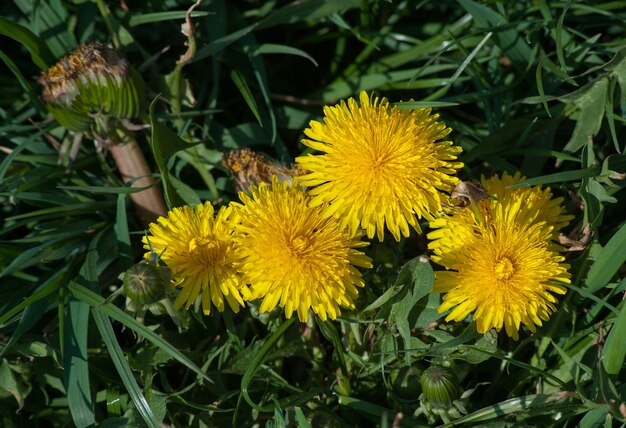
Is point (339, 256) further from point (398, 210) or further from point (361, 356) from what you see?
point (361, 356)

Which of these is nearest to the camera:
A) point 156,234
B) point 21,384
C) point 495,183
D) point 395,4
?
point 156,234

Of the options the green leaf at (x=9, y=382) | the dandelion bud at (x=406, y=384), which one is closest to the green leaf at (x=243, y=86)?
the dandelion bud at (x=406, y=384)

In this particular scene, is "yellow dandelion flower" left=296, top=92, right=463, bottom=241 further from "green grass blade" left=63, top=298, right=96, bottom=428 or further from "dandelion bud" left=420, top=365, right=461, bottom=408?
"green grass blade" left=63, top=298, right=96, bottom=428

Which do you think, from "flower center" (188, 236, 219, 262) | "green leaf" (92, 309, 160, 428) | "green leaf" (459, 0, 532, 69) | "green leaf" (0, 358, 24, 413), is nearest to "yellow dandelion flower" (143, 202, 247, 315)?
"flower center" (188, 236, 219, 262)

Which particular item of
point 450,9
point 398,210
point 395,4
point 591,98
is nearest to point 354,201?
point 398,210

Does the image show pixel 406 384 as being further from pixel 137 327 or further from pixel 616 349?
pixel 137 327

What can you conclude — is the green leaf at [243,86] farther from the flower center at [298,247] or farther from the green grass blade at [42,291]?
the green grass blade at [42,291]

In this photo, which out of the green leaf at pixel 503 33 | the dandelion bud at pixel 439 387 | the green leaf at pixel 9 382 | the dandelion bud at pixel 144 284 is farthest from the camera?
the green leaf at pixel 503 33
